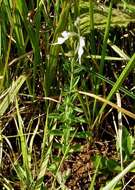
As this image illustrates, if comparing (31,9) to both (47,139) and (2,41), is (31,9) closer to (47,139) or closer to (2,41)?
(2,41)

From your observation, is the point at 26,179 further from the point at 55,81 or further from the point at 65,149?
the point at 55,81

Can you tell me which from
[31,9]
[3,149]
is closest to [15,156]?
[3,149]

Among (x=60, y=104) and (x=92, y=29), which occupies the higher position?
(x=92, y=29)

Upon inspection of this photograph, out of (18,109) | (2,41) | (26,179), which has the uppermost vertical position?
(2,41)

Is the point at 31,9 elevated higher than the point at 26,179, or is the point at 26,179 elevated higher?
the point at 31,9

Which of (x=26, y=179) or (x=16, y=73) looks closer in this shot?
(x=26, y=179)

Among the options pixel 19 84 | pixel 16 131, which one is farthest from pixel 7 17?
pixel 16 131
